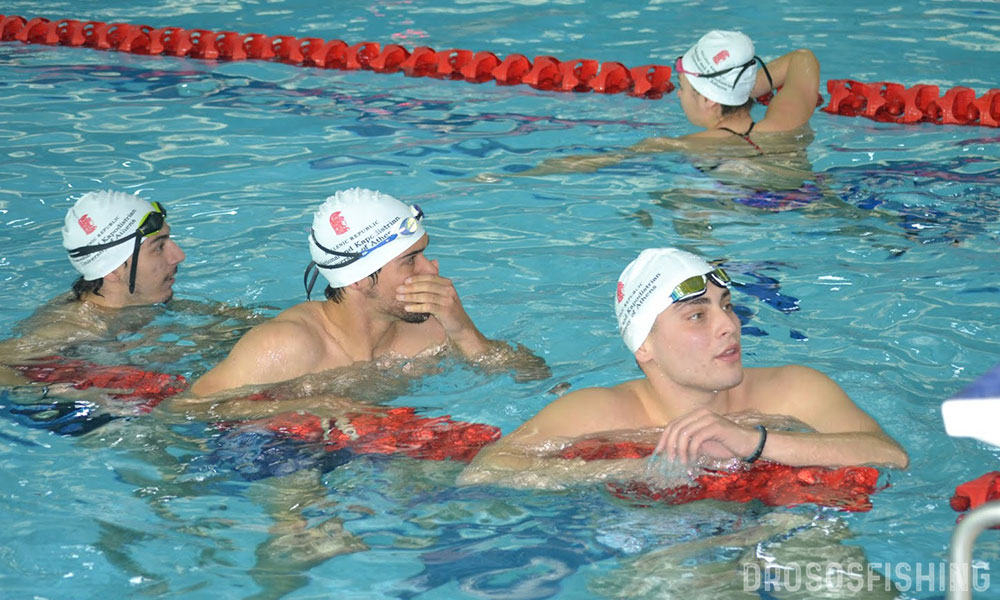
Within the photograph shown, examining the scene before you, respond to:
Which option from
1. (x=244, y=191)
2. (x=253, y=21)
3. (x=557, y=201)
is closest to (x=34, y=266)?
(x=244, y=191)

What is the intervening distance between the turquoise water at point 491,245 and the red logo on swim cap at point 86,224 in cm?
64

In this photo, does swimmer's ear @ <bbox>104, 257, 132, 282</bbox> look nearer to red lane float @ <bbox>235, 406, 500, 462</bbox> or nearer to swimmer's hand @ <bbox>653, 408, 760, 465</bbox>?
red lane float @ <bbox>235, 406, 500, 462</bbox>

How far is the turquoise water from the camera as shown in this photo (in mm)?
3691


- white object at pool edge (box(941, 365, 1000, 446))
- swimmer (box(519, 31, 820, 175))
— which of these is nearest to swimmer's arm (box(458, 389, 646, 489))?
white object at pool edge (box(941, 365, 1000, 446))

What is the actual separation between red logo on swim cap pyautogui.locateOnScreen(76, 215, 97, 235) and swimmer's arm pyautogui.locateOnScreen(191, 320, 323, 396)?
122 cm

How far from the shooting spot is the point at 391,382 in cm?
493

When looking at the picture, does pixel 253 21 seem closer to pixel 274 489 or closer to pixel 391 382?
pixel 391 382

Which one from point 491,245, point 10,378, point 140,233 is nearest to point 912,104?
point 491,245

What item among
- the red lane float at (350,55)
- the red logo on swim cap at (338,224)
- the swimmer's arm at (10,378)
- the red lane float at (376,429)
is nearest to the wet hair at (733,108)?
the red lane float at (350,55)

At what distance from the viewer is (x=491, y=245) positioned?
21.8 feet

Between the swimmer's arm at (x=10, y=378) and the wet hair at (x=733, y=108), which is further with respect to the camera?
the wet hair at (x=733, y=108)

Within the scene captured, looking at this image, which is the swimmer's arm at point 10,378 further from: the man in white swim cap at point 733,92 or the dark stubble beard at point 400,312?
the man in white swim cap at point 733,92

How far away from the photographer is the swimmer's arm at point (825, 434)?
358 centimetres

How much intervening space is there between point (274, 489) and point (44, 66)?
7.80 meters
